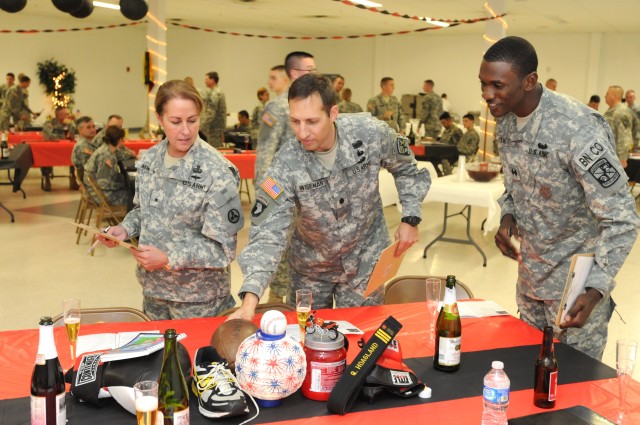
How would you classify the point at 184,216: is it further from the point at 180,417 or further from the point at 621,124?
the point at 621,124

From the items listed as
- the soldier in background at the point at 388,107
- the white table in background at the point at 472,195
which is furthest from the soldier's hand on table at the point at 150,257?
the soldier in background at the point at 388,107

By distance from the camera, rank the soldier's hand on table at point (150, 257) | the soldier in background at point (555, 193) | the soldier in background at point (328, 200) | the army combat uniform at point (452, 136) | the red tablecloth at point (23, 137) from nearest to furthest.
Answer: the soldier in background at point (555, 193) → the soldier in background at point (328, 200) → the soldier's hand on table at point (150, 257) → the red tablecloth at point (23, 137) → the army combat uniform at point (452, 136)

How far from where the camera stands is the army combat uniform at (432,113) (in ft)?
47.2

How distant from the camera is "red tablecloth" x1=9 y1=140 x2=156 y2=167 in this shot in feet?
32.6

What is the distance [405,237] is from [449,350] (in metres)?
0.93

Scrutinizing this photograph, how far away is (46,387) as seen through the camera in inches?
69.6

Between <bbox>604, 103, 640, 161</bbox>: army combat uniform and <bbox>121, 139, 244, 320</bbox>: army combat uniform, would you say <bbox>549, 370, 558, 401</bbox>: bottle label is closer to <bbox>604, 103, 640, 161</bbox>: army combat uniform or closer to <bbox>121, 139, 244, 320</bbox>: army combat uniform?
<bbox>121, 139, 244, 320</bbox>: army combat uniform

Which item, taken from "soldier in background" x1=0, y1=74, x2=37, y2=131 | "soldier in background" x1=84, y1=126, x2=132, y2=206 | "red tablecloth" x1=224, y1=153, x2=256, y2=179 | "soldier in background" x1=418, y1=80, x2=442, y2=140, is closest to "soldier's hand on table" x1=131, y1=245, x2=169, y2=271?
"soldier in background" x1=84, y1=126, x2=132, y2=206

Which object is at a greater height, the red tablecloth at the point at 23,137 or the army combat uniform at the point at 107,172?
the red tablecloth at the point at 23,137

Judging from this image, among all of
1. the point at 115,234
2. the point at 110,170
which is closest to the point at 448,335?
the point at 115,234

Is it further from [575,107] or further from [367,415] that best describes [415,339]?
[575,107]

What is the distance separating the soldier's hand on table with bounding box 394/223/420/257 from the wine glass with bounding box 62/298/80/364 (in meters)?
1.33

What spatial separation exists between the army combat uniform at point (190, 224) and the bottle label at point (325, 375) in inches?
43.9

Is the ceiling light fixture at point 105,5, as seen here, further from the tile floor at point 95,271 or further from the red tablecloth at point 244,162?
the red tablecloth at point 244,162
